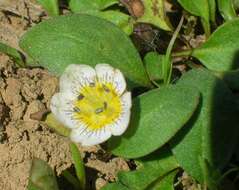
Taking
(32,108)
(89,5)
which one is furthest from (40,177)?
(89,5)

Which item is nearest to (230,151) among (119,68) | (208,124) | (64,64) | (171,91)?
(208,124)

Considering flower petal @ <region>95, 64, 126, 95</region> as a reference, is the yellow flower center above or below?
below

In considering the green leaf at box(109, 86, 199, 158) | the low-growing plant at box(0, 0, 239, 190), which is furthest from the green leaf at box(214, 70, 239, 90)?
the green leaf at box(109, 86, 199, 158)

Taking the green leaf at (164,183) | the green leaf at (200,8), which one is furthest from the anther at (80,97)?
the green leaf at (200,8)

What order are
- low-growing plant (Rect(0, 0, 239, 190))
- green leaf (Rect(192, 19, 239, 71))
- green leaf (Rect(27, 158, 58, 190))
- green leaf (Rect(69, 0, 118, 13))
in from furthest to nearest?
green leaf (Rect(69, 0, 118, 13)), green leaf (Rect(192, 19, 239, 71)), low-growing plant (Rect(0, 0, 239, 190)), green leaf (Rect(27, 158, 58, 190))

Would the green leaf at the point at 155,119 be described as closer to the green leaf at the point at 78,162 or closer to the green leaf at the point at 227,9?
the green leaf at the point at 78,162

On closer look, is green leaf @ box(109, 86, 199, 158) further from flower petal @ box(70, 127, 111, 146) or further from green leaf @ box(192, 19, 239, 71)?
green leaf @ box(192, 19, 239, 71)
